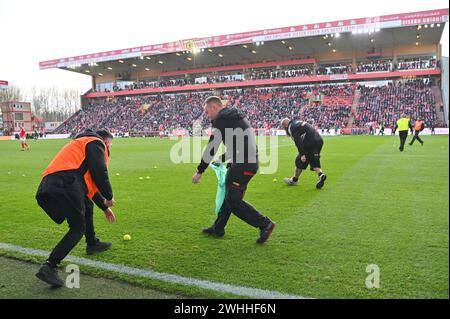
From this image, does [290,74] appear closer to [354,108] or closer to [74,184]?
[354,108]

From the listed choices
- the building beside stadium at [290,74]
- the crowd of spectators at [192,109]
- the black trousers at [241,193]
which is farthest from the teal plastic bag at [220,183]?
the crowd of spectators at [192,109]

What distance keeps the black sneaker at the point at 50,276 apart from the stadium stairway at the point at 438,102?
3892 centimetres

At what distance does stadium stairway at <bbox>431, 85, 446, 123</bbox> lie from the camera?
36.2m

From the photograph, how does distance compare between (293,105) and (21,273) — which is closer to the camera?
(21,273)

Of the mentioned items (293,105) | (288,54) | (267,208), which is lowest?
(267,208)

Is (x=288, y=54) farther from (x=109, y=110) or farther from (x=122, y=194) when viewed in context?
(x=122, y=194)

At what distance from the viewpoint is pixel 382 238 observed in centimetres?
455

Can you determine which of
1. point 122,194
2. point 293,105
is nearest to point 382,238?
point 122,194

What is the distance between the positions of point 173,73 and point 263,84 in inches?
686

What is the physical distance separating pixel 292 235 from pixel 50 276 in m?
2.88

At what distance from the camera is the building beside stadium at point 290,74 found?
40.2 meters

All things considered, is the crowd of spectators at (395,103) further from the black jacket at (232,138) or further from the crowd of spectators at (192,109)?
the black jacket at (232,138)
